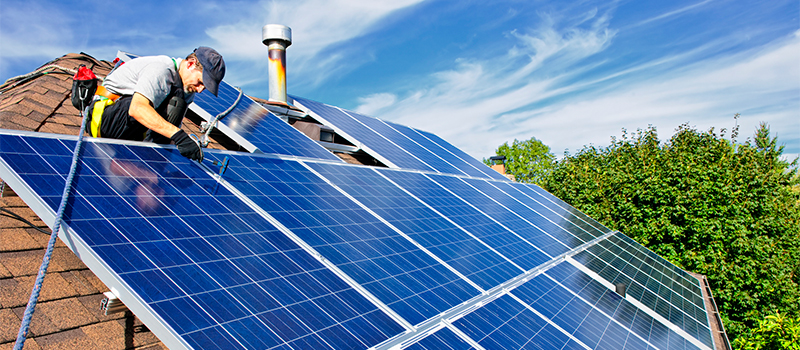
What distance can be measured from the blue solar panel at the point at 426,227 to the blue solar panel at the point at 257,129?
789 mm

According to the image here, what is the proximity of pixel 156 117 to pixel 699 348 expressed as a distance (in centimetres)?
751

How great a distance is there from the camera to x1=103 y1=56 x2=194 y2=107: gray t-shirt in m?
4.39

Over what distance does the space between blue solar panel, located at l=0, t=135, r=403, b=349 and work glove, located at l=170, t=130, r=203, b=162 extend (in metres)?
0.22

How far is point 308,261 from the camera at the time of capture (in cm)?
389

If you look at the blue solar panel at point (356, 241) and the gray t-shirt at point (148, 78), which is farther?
the gray t-shirt at point (148, 78)

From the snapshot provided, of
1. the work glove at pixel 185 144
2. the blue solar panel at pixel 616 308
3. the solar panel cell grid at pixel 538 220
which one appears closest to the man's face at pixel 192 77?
the work glove at pixel 185 144

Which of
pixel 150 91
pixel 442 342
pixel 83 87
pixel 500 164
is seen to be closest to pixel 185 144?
pixel 150 91

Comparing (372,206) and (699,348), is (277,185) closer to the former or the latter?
(372,206)

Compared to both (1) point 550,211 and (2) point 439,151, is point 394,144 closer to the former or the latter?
(2) point 439,151

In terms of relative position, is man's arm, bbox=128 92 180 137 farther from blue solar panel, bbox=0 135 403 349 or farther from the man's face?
the man's face

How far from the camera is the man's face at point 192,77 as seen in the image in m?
4.70

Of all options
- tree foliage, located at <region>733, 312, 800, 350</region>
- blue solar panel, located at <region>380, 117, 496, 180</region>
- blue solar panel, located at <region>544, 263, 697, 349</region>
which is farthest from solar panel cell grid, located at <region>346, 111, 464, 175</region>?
tree foliage, located at <region>733, 312, 800, 350</region>

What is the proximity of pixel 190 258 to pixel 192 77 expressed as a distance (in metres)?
2.34

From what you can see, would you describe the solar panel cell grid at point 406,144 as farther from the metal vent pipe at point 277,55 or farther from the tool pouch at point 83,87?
the tool pouch at point 83,87
